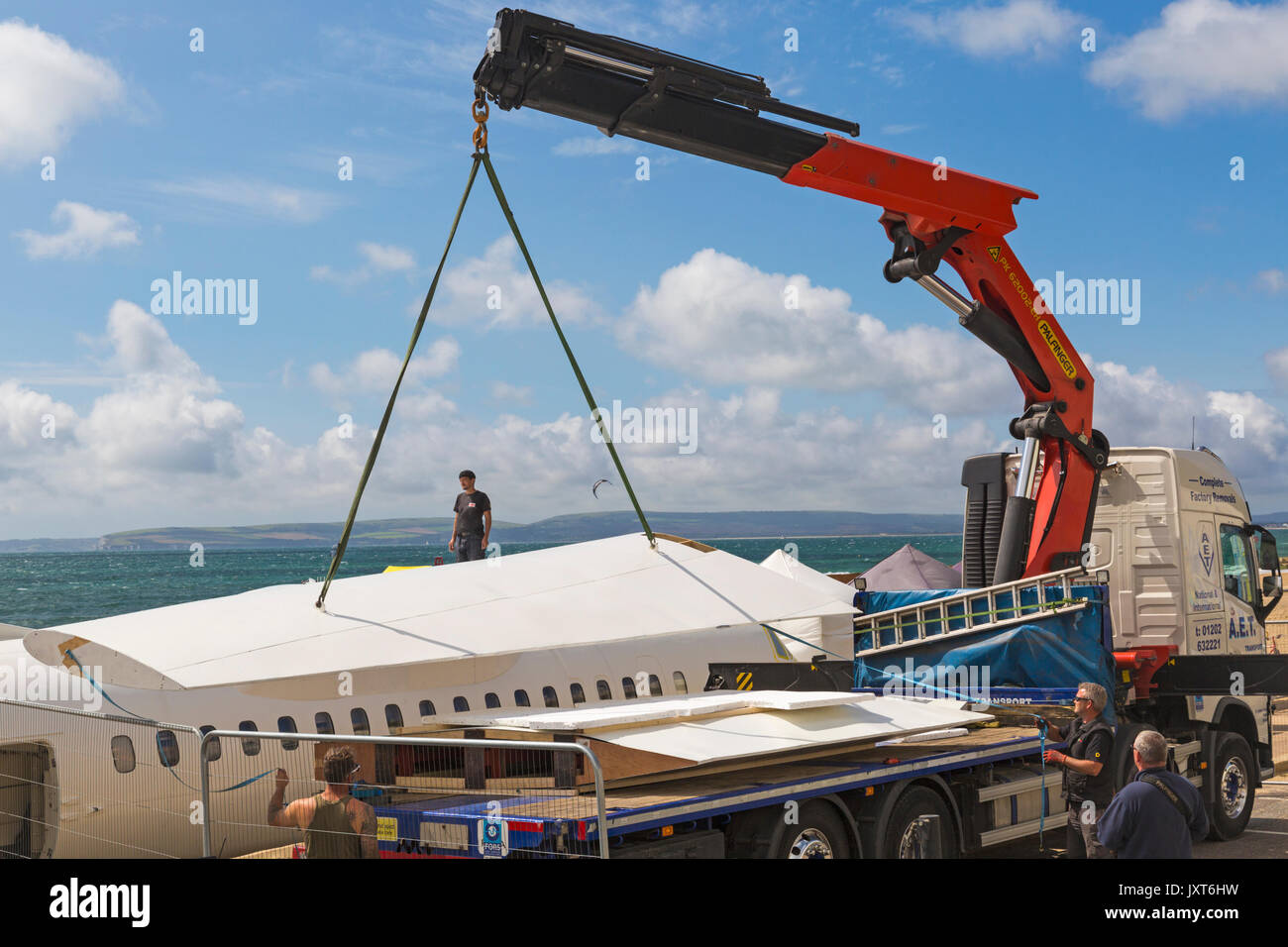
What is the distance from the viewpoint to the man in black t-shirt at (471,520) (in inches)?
677

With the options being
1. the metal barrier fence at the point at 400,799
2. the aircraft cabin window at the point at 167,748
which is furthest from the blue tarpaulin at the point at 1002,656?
the aircraft cabin window at the point at 167,748

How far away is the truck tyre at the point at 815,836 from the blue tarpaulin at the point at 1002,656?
12.1ft

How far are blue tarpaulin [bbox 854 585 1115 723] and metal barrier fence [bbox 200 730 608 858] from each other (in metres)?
5.67

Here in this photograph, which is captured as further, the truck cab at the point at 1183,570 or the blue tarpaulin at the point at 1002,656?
the truck cab at the point at 1183,570

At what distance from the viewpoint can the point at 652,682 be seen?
44.7 feet

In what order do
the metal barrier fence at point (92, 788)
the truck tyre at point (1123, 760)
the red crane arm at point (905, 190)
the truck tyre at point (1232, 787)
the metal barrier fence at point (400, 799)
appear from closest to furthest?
the metal barrier fence at point (400, 799), the metal barrier fence at point (92, 788), the red crane arm at point (905, 190), the truck tyre at point (1123, 760), the truck tyre at point (1232, 787)

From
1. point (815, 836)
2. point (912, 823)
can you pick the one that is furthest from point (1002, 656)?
point (815, 836)

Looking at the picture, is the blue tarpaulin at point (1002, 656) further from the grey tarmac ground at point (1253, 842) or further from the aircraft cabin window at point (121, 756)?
the aircraft cabin window at point (121, 756)

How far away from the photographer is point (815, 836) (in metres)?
8.82

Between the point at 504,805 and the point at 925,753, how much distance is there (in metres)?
3.92

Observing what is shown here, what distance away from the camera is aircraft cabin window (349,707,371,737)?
1057cm

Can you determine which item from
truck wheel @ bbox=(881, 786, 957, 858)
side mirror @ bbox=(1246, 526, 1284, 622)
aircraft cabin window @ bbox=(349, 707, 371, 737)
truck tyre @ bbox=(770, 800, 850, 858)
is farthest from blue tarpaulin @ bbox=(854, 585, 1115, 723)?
aircraft cabin window @ bbox=(349, 707, 371, 737)
